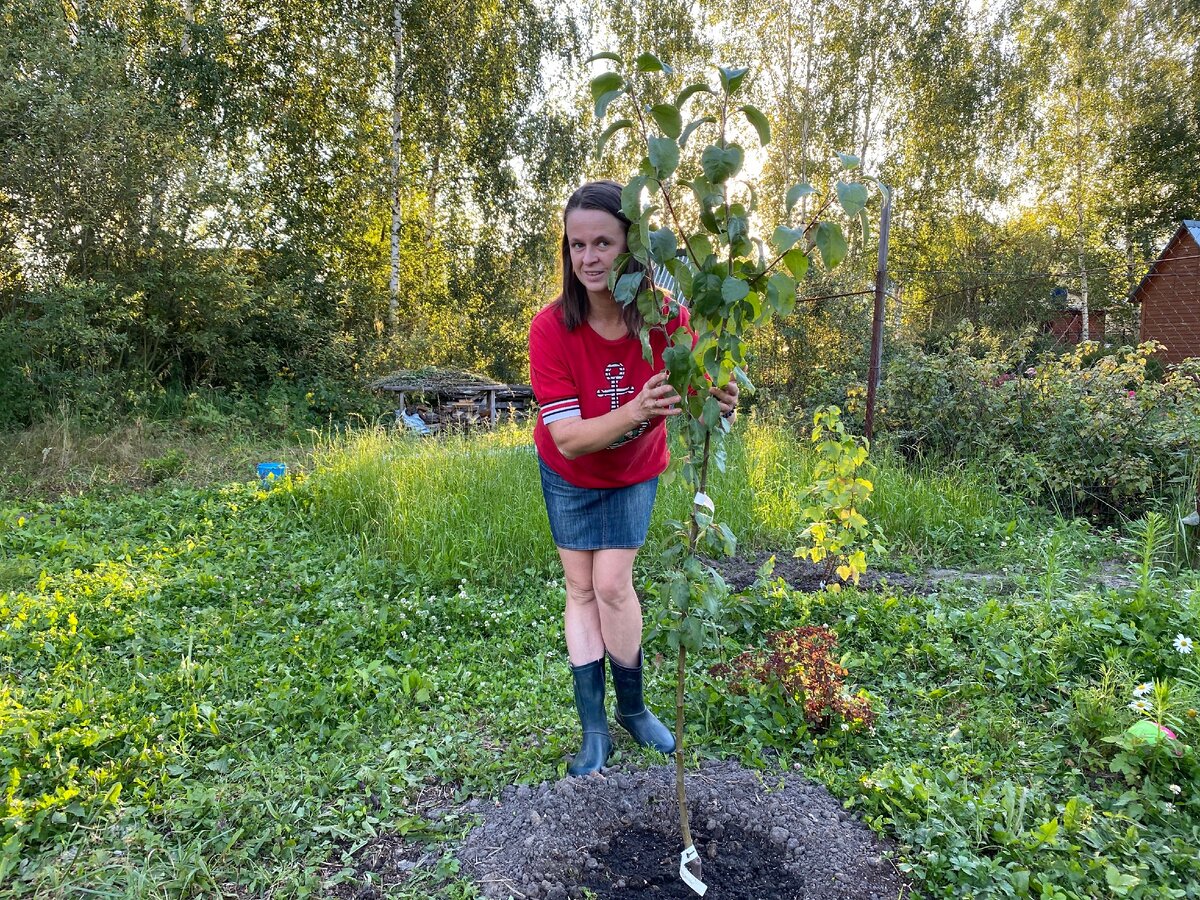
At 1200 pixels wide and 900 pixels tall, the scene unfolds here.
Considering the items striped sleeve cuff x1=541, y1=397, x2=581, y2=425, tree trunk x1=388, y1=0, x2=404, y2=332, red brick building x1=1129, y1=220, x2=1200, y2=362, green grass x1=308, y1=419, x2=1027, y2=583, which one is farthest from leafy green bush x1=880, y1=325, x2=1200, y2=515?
tree trunk x1=388, y1=0, x2=404, y2=332

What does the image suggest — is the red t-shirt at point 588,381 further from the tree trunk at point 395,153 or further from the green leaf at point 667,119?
the tree trunk at point 395,153

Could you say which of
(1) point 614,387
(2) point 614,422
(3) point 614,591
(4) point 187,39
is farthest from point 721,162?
(4) point 187,39

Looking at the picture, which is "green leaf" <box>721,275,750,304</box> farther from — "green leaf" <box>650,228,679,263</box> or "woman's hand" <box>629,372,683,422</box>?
"woman's hand" <box>629,372,683,422</box>

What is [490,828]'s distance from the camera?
72.2 inches

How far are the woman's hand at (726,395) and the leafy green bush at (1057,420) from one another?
3.82 metres

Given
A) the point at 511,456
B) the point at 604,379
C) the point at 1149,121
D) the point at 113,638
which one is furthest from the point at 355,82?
the point at 1149,121

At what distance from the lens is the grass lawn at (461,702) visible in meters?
1.71

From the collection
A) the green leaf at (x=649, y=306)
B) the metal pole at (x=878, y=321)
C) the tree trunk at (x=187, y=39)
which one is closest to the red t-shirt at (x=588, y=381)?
the green leaf at (x=649, y=306)

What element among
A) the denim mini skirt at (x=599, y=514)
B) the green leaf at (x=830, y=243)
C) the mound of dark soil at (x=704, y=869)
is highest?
the green leaf at (x=830, y=243)

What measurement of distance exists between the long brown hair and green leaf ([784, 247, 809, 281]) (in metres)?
0.48

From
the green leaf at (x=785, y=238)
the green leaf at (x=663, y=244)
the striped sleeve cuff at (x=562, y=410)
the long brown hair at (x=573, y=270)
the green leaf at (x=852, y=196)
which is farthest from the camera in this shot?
the striped sleeve cuff at (x=562, y=410)

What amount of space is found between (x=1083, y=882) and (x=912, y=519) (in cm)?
280

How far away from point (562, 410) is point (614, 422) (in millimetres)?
267

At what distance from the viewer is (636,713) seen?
7.08 ft
